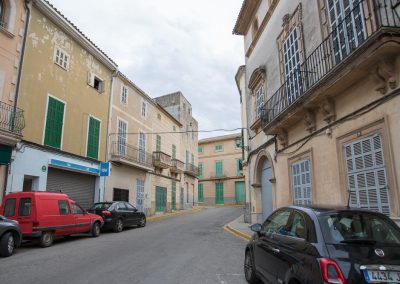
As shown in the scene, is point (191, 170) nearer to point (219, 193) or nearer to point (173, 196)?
point (173, 196)

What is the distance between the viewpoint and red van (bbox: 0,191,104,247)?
10430mm

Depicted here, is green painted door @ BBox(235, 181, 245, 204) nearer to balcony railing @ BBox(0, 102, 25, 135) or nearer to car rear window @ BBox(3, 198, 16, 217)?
balcony railing @ BBox(0, 102, 25, 135)

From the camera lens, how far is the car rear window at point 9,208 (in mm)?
10680

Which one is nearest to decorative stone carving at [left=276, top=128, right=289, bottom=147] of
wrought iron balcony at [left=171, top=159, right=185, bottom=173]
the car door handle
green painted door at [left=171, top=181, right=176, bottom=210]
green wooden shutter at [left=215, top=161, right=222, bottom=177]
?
the car door handle

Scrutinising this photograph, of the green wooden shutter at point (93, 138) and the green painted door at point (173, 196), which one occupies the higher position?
the green wooden shutter at point (93, 138)

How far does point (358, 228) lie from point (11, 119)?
13.0m

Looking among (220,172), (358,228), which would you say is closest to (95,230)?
(358,228)

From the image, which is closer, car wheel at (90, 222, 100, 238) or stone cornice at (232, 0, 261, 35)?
car wheel at (90, 222, 100, 238)

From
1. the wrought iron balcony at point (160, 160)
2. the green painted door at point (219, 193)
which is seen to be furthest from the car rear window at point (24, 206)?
the green painted door at point (219, 193)

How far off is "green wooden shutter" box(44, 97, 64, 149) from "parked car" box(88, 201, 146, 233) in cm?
366

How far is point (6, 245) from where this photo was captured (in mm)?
8688

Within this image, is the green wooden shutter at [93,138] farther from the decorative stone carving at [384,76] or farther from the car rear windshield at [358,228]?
the car rear windshield at [358,228]

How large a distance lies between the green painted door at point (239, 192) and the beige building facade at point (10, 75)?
36064 mm

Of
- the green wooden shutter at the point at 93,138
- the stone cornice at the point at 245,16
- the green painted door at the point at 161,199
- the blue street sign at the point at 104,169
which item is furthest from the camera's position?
the green painted door at the point at 161,199
